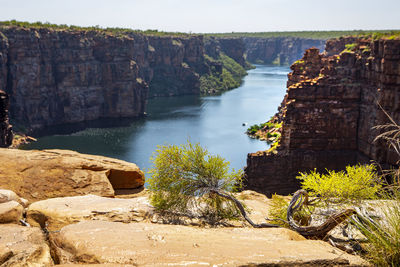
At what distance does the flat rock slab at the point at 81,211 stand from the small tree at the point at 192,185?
3.88 feet

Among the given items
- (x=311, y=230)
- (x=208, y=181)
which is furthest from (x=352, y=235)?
(x=208, y=181)

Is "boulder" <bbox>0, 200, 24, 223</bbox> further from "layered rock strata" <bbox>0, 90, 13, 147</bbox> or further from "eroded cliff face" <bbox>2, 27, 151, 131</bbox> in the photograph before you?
"eroded cliff face" <bbox>2, 27, 151, 131</bbox>

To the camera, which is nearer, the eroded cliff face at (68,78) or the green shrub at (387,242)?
the green shrub at (387,242)

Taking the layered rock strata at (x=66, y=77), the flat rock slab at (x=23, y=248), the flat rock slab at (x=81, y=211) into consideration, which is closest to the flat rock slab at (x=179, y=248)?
the flat rock slab at (x=23, y=248)

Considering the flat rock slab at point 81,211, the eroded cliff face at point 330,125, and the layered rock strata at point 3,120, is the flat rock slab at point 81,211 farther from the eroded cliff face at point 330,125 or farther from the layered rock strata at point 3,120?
the layered rock strata at point 3,120

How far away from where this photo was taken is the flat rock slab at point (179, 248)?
10156 mm

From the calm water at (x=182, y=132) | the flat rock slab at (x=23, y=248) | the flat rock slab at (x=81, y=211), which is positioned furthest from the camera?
the calm water at (x=182, y=132)

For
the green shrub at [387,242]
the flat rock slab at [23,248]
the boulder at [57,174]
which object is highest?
the green shrub at [387,242]

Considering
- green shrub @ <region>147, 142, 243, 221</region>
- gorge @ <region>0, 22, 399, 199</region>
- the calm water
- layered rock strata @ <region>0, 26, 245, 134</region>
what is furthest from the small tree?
layered rock strata @ <region>0, 26, 245, 134</region>

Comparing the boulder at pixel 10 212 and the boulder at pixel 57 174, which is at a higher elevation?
the boulder at pixel 10 212

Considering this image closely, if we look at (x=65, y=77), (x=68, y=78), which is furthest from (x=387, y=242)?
(x=68, y=78)

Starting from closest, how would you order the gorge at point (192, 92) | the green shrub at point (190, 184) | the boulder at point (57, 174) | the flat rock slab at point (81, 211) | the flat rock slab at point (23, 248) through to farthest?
the flat rock slab at point (23, 248)
the flat rock slab at point (81, 211)
the green shrub at point (190, 184)
the boulder at point (57, 174)
the gorge at point (192, 92)

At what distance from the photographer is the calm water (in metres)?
87.8

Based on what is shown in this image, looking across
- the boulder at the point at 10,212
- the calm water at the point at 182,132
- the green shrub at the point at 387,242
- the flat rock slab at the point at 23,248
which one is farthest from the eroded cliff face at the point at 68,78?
the green shrub at the point at 387,242
